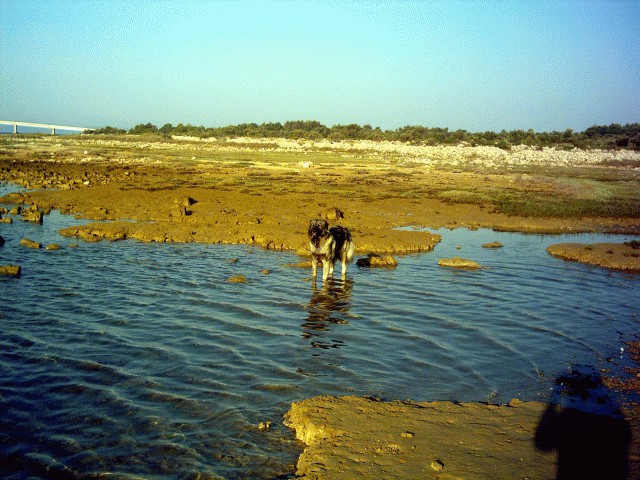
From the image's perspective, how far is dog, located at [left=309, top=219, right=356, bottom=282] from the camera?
1250 centimetres

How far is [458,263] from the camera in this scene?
15.0 m

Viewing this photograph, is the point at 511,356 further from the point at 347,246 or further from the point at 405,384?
the point at 347,246

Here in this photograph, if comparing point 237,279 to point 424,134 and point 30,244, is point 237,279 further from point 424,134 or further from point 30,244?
point 424,134

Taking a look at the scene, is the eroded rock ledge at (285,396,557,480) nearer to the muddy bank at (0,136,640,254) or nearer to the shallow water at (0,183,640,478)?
the shallow water at (0,183,640,478)

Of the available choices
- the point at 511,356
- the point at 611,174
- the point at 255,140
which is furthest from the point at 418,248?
the point at 255,140

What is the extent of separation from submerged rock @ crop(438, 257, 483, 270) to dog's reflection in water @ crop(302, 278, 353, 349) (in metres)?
3.14

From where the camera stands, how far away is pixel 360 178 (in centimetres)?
3616

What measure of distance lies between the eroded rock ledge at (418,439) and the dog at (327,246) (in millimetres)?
5900

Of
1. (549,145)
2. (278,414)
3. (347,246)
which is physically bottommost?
(278,414)

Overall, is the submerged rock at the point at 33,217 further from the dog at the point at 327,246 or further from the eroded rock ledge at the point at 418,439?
the eroded rock ledge at the point at 418,439

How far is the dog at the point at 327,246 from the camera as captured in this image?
41.0 ft

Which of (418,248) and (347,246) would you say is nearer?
(347,246)

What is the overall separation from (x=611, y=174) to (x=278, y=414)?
44554 millimetres

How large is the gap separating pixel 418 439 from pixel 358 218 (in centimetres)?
1592
